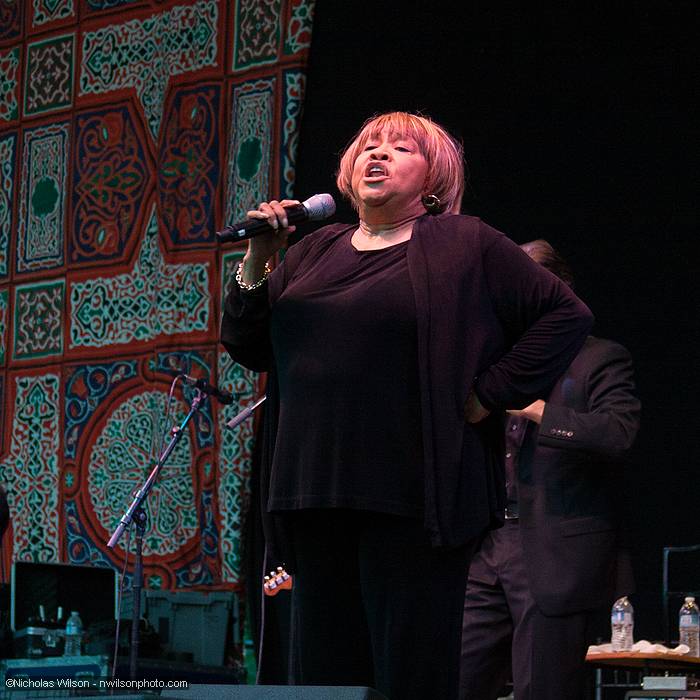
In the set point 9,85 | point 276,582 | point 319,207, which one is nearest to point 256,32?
point 9,85

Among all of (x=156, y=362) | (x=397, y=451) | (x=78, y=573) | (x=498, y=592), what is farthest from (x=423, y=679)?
(x=156, y=362)

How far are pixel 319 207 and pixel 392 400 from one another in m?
0.44

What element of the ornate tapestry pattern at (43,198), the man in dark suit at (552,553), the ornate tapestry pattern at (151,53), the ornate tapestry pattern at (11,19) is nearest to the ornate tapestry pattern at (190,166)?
the ornate tapestry pattern at (151,53)

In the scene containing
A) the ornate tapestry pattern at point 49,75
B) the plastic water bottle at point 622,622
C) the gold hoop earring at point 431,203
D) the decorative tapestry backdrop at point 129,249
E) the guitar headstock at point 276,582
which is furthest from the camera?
the ornate tapestry pattern at point 49,75

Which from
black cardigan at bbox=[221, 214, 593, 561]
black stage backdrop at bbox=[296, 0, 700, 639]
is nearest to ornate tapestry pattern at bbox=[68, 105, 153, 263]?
black stage backdrop at bbox=[296, 0, 700, 639]

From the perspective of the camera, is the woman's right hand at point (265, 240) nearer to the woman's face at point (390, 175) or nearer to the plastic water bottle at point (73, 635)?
the woman's face at point (390, 175)

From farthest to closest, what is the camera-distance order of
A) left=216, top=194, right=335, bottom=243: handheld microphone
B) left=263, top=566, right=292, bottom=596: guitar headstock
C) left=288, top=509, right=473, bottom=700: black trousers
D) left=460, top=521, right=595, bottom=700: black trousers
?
left=263, top=566, right=292, bottom=596: guitar headstock < left=460, top=521, right=595, bottom=700: black trousers < left=216, top=194, right=335, bottom=243: handheld microphone < left=288, top=509, right=473, bottom=700: black trousers

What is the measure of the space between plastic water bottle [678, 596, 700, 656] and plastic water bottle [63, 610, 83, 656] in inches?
80.3

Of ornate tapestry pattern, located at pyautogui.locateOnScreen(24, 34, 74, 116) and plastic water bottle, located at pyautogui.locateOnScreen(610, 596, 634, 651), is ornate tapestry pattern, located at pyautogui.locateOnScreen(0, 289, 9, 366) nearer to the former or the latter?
ornate tapestry pattern, located at pyautogui.locateOnScreen(24, 34, 74, 116)

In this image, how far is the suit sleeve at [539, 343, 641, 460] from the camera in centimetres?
315

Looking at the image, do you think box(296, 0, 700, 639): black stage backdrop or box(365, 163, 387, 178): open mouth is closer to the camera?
box(365, 163, 387, 178): open mouth

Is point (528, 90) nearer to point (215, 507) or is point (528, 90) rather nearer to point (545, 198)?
point (545, 198)

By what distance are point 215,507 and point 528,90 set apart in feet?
6.31

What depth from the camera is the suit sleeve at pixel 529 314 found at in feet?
6.68
